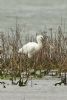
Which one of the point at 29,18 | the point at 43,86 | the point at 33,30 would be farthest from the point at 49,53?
the point at 29,18

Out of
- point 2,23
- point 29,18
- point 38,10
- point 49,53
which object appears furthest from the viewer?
point 38,10

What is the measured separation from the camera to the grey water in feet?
57.3

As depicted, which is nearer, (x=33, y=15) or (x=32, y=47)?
(x=32, y=47)

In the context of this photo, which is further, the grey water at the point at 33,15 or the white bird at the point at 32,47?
the grey water at the point at 33,15

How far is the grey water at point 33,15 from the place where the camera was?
1746 cm

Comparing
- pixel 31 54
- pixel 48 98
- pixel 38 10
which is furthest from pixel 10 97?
pixel 38 10

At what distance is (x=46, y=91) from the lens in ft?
25.8

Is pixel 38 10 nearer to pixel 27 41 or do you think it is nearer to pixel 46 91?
pixel 27 41

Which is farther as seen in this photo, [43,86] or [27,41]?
[27,41]

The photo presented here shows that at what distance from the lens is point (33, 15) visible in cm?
2122

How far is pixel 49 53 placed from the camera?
10.4 m

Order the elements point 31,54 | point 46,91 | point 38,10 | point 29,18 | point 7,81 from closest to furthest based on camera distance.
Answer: point 46,91, point 7,81, point 31,54, point 29,18, point 38,10

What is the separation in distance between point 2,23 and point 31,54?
6889 millimetres

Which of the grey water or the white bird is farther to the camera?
the grey water
